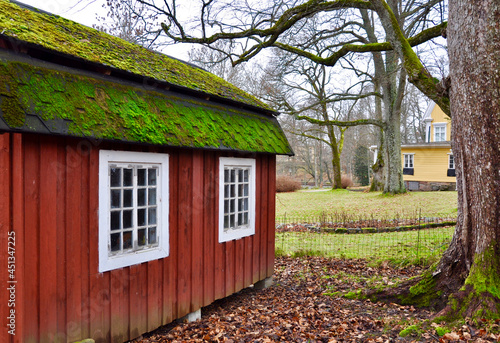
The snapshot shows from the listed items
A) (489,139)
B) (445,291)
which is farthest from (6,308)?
(489,139)

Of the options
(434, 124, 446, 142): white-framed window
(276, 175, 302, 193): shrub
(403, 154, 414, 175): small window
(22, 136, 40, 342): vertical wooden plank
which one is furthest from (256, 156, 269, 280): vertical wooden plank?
(434, 124, 446, 142): white-framed window

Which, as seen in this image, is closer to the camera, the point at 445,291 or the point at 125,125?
the point at 125,125

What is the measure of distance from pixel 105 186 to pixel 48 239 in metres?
0.80

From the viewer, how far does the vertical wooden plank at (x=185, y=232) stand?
493cm

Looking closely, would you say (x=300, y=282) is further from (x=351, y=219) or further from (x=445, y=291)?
Answer: (x=351, y=219)

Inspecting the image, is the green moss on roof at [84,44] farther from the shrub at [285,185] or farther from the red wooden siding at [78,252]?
the shrub at [285,185]

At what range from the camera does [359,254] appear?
29.5ft

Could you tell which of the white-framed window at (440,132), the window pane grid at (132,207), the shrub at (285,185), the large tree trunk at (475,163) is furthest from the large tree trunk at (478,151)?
the white-framed window at (440,132)

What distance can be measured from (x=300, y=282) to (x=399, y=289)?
7.74 feet

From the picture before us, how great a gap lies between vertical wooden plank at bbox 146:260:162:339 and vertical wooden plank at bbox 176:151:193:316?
1.23 ft

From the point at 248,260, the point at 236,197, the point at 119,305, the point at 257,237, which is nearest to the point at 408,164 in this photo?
the point at 257,237

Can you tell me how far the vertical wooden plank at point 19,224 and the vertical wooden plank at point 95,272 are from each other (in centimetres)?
68

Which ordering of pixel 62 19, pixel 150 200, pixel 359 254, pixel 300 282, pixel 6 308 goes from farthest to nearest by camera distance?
1. pixel 359 254
2. pixel 300 282
3. pixel 62 19
4. pixel 150 200
5. pixel 6 308

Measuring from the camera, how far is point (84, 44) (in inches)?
171
